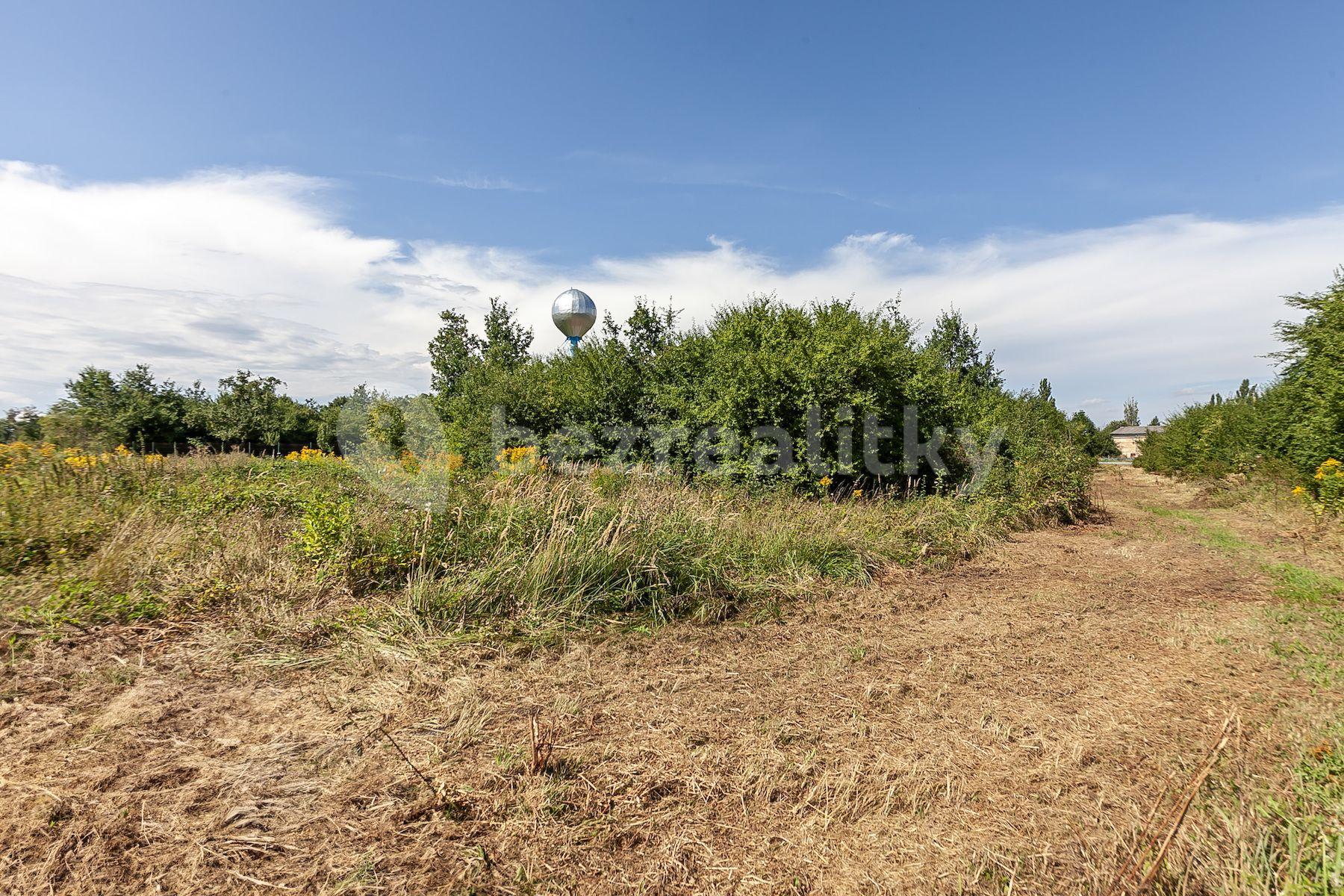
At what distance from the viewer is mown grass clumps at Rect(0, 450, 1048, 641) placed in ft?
14.5

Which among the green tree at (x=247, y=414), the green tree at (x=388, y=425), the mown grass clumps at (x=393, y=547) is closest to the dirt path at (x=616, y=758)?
the mown grass clumps at (x=393, y=547)

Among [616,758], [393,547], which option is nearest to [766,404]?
[393,547]

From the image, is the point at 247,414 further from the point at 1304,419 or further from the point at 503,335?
the point at 1304,419

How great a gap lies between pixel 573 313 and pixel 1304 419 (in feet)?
51.7

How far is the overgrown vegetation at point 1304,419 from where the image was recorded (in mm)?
9570

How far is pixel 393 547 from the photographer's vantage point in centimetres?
484

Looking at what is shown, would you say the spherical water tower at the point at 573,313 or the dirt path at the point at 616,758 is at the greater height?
the spherical water tower at the point at 573,313

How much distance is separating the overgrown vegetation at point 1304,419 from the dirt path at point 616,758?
8114 millimetres

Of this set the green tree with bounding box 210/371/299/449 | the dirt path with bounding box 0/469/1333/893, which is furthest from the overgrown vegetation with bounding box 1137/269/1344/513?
the green tree with bounding box 210/371/299/449

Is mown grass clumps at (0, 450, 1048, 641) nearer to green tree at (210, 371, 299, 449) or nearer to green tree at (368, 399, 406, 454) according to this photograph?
green tree at (368, 399, 406, 454)

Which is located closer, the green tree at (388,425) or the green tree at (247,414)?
the green tree at (388,425)

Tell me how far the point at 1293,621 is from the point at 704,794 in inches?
227

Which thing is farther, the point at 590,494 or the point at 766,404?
the point at 766,404

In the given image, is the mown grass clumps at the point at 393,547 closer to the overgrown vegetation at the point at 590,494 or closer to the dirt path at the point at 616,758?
the overgrown vegetation at the point at 590,494
